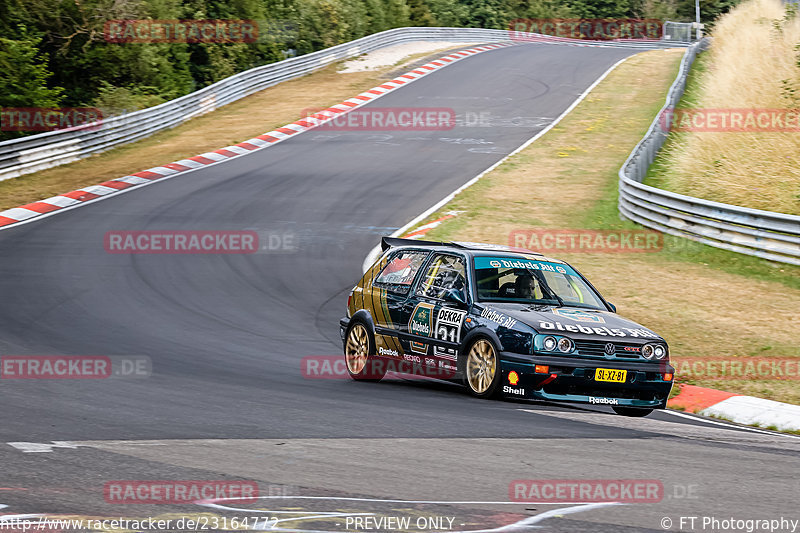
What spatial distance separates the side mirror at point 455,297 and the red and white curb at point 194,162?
1421 centimetres

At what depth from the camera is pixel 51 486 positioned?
220 inches

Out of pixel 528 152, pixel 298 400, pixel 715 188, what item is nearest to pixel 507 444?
pixel 298 400

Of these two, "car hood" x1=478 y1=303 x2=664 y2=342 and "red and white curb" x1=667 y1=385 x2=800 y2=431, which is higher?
"car hood" x1=478 y1=303 x2=664 y2=342

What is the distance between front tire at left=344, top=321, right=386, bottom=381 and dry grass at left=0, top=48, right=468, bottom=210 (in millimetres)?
15232

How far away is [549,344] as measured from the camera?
356 inches

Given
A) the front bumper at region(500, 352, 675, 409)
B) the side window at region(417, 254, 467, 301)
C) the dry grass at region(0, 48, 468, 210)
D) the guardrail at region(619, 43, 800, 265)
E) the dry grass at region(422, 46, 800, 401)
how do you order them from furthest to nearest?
the dry grass at region(0, 48, 468, 210) < the guardrail at region(619, 43, 800, 265) < the dry grass at region(422, 46, 800, 401) < the side window at region(417, 254, 467, 301) < the front bumper at region(500, 352, 675, 409)

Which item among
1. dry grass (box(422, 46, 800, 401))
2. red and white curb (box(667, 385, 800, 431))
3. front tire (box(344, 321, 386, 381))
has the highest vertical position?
front tire (box(344, 321, 386, 381))

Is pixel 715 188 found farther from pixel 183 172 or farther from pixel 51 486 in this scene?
pixel 51 486
